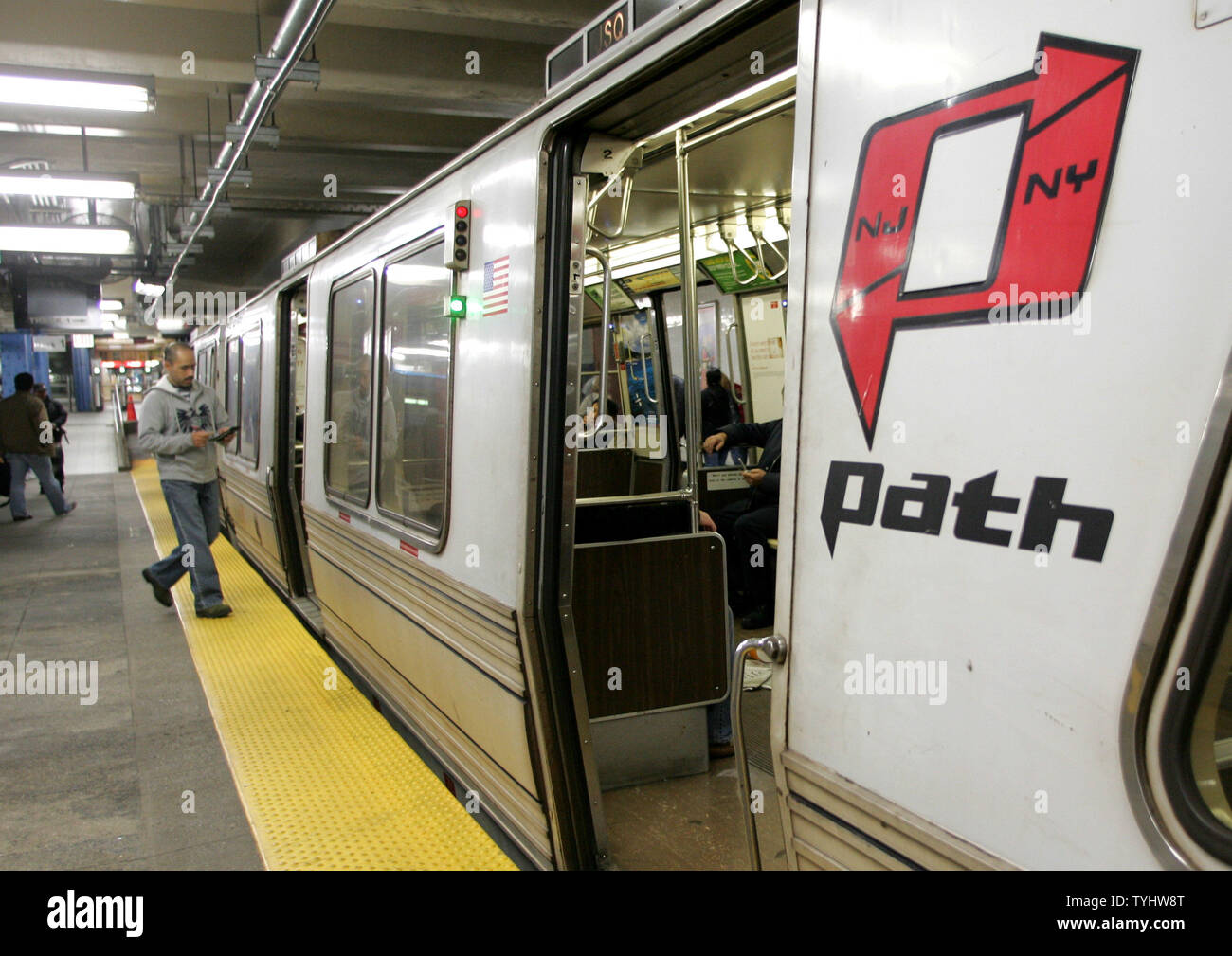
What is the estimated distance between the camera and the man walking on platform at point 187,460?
602 centimetres

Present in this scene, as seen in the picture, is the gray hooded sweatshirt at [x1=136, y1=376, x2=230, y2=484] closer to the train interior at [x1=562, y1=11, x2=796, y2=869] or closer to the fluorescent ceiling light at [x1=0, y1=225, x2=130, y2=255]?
the train interior at [x1=562, y1=11, x2=796, y2=869]

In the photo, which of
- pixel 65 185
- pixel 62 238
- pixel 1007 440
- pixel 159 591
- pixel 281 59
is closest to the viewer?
pixel 1007 440

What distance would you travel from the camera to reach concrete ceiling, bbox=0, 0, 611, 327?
6.32 metres

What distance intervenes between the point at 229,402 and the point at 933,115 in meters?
9.22

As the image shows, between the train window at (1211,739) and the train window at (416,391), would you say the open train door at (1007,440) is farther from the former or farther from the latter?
the train window at (416,391)

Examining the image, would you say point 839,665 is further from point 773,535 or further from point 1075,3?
point 773,535

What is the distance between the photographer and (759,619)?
555cm

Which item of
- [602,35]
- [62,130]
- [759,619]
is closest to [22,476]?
[62,130]

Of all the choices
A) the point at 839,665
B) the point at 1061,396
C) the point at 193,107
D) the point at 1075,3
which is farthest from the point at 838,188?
the point at 193,107

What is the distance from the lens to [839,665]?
5.06ft

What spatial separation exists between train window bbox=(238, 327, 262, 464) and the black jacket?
4.07 m

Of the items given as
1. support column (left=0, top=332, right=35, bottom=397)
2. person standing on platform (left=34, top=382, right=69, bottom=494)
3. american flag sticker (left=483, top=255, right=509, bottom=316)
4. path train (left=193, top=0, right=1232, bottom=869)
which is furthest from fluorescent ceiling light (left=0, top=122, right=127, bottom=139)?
support column (left=0, top=332, right=35, bottom=397)

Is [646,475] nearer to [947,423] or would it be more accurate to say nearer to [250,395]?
[250,395]

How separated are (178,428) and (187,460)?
22 centimetres
